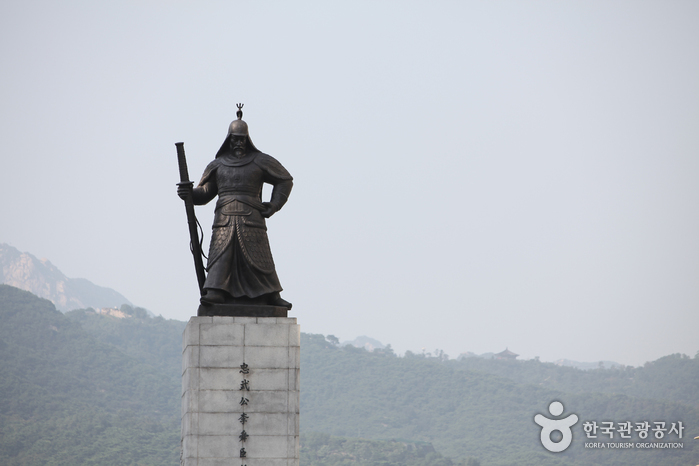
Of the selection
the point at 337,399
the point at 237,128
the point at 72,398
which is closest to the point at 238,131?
the point at 237,128

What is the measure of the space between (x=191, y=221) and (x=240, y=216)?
53 centimetres

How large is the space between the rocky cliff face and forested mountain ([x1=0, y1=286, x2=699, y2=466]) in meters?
44.9

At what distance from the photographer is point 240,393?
28.8 ft

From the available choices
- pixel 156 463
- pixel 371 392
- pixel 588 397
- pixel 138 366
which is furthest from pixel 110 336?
pixel 588 397

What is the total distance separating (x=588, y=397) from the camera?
3061 inches

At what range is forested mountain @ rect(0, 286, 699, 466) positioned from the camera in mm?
63469

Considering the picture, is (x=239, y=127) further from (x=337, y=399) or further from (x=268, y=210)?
(x=337, y=399)

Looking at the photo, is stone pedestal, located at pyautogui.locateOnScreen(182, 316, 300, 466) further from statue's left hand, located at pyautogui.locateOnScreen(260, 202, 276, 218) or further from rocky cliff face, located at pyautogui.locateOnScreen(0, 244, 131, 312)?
rocky cliff face, located at pyautogui.locateOnScreen(0, 244, 131, 312)

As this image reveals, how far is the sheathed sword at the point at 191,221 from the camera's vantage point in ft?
30.7

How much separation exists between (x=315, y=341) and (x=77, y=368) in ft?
87.4

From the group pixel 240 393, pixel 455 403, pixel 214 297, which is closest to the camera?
pixel 240 393

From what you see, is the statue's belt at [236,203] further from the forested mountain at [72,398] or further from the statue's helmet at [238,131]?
the forested mountain at [72,398]

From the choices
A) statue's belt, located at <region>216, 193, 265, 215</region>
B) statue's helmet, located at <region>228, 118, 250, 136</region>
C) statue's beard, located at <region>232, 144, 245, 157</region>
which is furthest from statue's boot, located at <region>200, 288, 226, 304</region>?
statue's helmet, located at <region>228, 118, 250, 136</region>

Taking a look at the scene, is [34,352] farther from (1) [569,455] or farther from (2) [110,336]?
(1) [569,455]
